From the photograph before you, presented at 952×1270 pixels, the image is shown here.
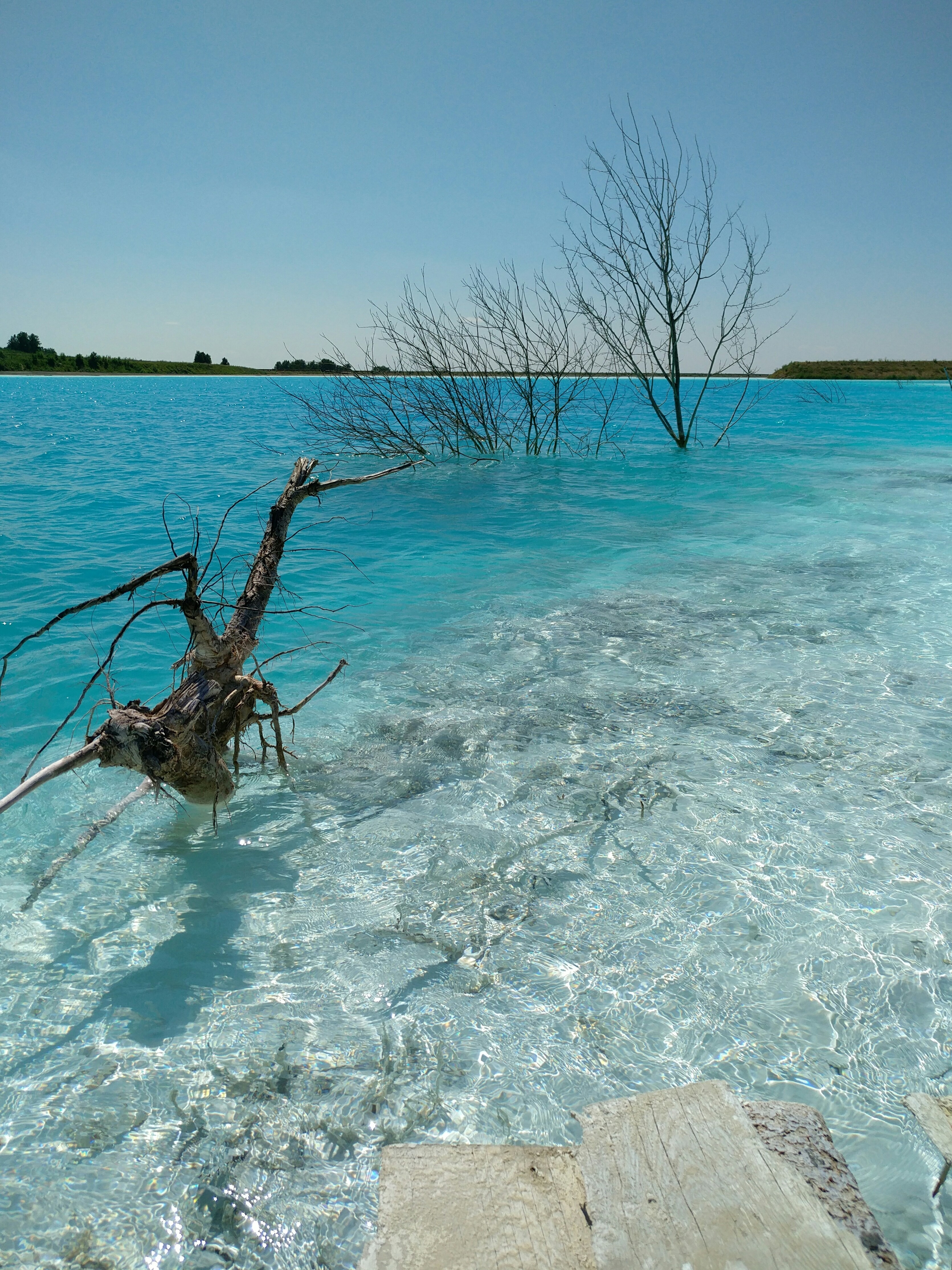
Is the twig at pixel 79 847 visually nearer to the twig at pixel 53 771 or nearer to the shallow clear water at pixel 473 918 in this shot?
the shallow clear water at pixel 473 918

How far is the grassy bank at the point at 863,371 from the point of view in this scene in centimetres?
7025

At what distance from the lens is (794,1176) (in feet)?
5.39

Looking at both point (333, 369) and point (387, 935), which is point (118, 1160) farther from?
point (333, 369)

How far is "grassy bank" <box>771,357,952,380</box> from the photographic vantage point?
70250mm

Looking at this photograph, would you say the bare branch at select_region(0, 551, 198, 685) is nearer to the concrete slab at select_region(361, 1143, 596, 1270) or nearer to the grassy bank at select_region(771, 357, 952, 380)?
the concrete slab at select_region(361, 1143, 596, 1270)

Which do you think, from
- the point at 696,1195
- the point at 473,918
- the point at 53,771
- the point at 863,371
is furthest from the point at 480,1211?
the point at 863,371

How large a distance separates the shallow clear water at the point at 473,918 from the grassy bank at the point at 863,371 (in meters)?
73.0

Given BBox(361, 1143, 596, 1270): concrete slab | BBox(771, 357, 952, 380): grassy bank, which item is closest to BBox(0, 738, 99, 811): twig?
BBox(361, 1143, 596, 1270): concrete slab

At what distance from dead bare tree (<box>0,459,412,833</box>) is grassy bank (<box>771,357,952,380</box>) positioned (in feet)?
247

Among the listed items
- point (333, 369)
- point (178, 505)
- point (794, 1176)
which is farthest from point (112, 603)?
point (333, 369)

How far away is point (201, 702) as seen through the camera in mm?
3018

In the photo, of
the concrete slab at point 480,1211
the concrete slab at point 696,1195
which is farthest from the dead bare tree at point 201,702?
the concrete slab at point 696,1195

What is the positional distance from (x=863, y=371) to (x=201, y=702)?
84.6m

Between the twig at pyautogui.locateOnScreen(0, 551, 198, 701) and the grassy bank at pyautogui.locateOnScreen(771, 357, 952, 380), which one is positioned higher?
the grassy bank at pyautogui.locateOnScreen(771, 357, 952, 380)
